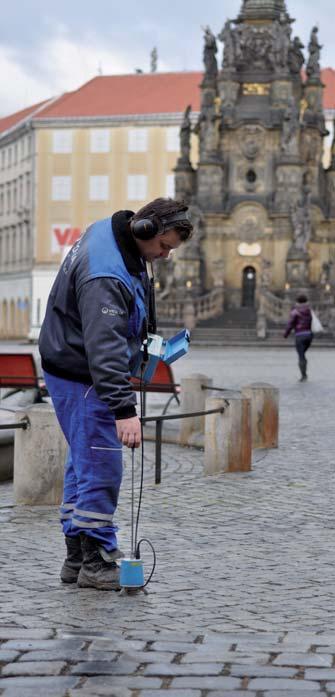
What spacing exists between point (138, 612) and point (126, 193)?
278ft

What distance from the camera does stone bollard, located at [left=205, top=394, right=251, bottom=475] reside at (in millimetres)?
11656

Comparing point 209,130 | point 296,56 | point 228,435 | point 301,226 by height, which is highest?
point 296,56

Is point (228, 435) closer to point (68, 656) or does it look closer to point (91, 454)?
point (91, 454)

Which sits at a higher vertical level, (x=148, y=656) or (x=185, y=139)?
(x=185, y=139)

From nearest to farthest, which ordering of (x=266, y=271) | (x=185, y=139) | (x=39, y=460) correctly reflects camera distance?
(x=39, y=460)
(x=266, y=271)
(x=185, y=139)

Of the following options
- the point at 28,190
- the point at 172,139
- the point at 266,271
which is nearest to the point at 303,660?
the point at 266,271

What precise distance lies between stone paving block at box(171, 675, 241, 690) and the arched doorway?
62219 millimetres

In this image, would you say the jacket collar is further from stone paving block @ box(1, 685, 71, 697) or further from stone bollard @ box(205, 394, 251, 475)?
stone bollard @ box(205, 394, 251, 475)

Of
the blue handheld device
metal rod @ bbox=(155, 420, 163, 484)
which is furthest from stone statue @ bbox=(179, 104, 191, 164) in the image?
the blue handheld device

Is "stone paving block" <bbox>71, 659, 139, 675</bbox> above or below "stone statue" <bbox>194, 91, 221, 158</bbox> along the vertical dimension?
below

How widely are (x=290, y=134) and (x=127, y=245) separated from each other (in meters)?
60.3

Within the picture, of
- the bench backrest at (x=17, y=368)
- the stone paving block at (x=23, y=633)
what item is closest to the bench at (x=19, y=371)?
the bench backrest at (x=17, y=368)

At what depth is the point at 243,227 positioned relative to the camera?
66750 mm

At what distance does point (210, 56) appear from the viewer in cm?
6931
